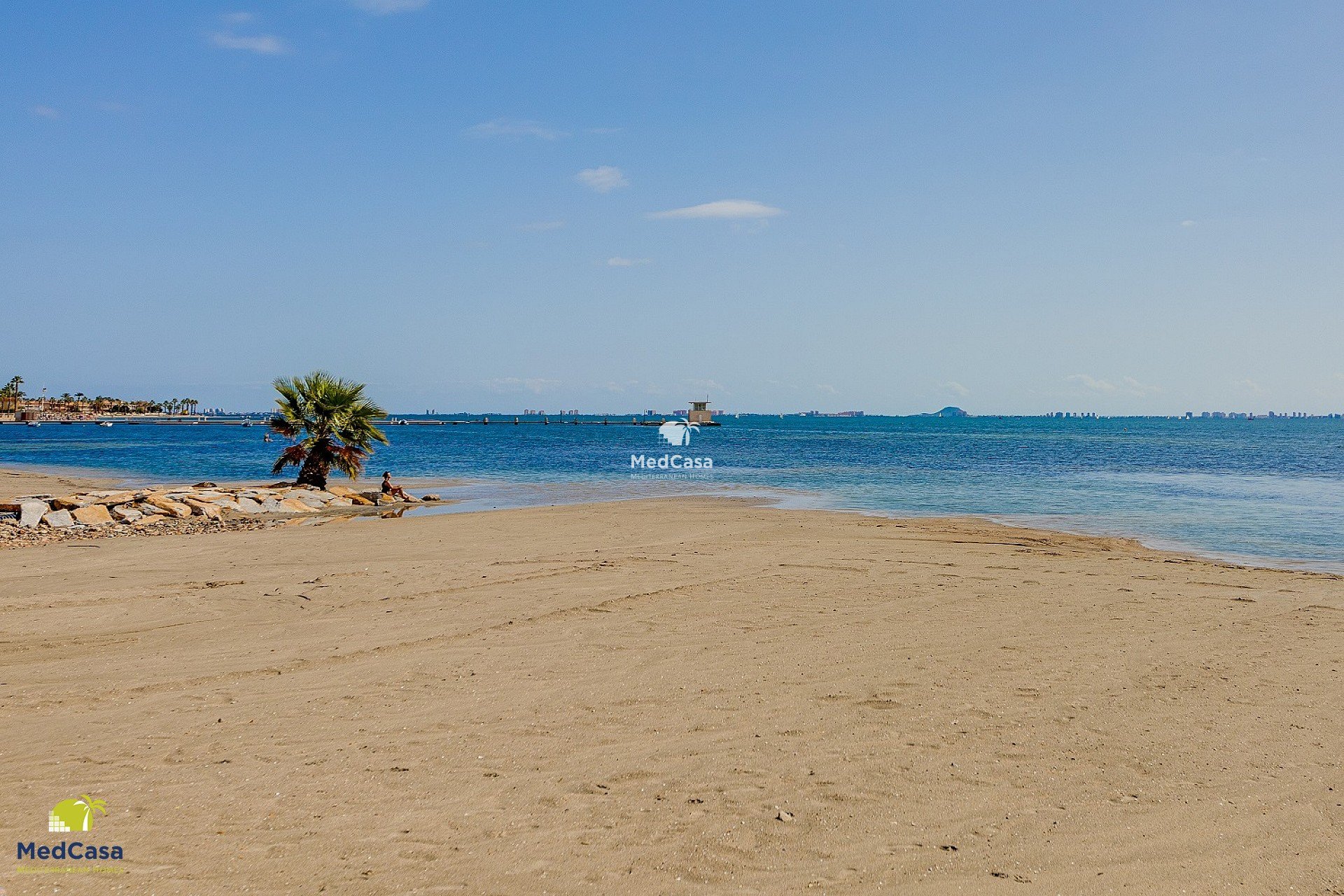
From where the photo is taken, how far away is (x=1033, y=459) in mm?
62094

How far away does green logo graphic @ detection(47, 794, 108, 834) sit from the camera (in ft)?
16.4

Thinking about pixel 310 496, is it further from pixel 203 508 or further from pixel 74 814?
pixel 74 814

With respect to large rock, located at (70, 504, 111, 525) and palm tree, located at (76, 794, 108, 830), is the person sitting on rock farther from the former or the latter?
palm tree, located at (76, 794, 108, 830)

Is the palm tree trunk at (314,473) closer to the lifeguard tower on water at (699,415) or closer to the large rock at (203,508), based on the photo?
the large rock at (203,508)

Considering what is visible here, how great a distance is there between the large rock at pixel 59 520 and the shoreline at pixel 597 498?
8126 millimetres

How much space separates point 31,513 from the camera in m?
19.5

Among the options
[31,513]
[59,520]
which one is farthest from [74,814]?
[31,513]

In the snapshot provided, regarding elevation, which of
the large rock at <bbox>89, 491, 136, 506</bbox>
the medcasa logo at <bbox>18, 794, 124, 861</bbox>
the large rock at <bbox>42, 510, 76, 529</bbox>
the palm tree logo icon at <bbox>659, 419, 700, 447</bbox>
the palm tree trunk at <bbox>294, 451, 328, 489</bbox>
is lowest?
the medcasa logo at <bbox>18, 794, 124, 861</bbox>

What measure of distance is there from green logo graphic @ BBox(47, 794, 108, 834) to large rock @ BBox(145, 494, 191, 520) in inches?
719

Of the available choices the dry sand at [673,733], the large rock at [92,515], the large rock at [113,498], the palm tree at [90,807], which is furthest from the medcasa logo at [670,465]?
the palm tree at [90,807]

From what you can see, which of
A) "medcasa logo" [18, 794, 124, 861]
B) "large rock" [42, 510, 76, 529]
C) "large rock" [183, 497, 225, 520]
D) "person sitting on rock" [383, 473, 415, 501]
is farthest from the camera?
"person sitting on rock" [383, 473, 415, 501]

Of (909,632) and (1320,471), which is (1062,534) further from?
(1320,471)

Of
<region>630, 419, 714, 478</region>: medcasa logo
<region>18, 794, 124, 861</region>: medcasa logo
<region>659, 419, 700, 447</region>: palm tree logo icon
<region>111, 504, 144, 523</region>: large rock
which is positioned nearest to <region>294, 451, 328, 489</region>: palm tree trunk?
<region>111, 504, 144, 523</region>: large rock

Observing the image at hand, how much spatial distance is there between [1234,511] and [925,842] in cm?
2684
